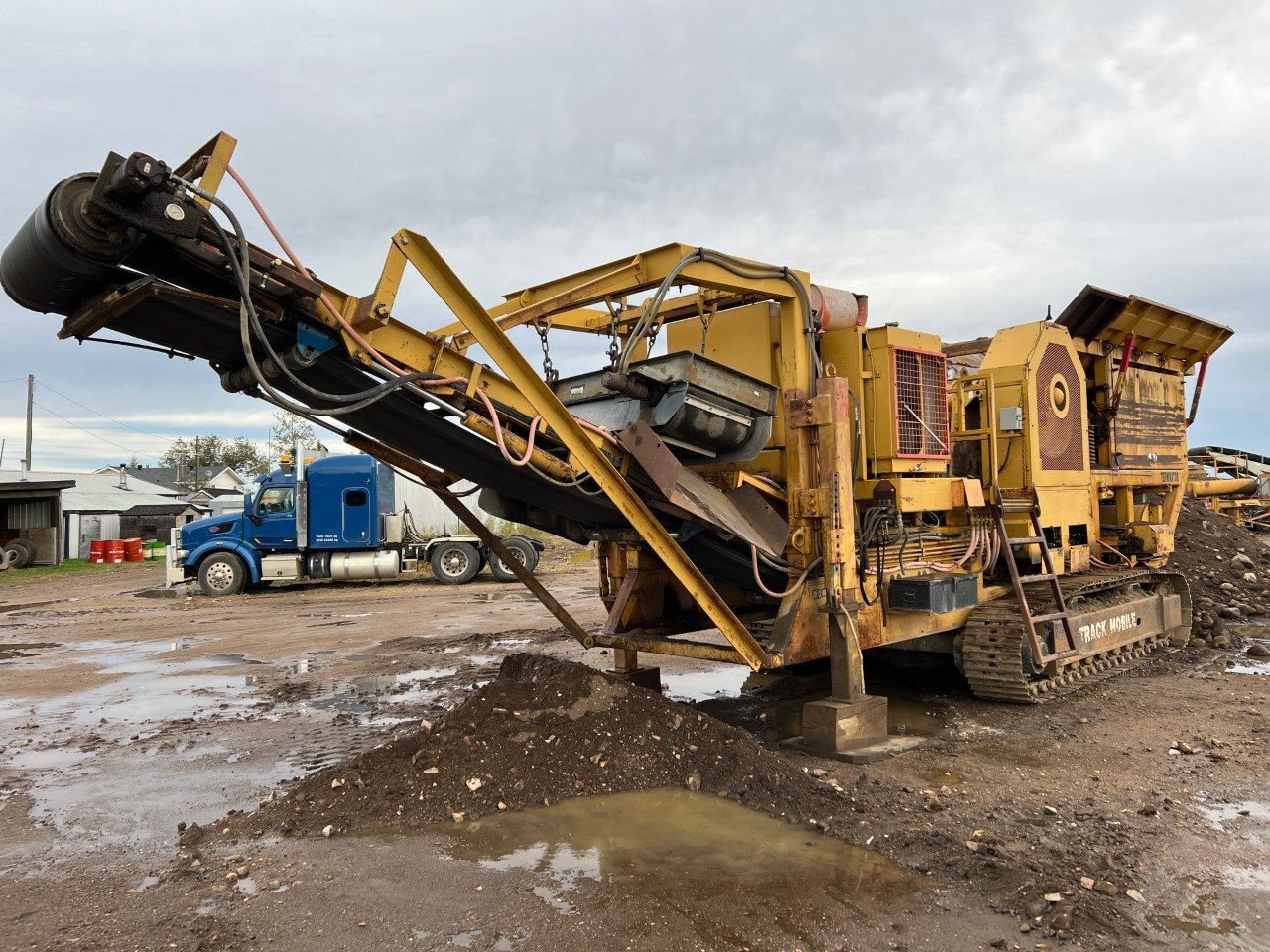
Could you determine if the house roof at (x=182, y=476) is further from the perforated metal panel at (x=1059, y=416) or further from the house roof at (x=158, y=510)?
the perforated metal panel at (x=1059, y=416)

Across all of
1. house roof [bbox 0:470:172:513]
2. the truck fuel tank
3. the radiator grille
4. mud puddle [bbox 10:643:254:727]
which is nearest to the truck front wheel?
the truck fuel tank

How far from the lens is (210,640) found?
40.4 ft

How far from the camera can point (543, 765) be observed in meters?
5.22

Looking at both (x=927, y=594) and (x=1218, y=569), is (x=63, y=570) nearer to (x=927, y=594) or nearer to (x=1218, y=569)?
(x=927, y=594)

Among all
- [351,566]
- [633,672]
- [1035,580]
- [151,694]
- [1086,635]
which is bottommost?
[151,694]

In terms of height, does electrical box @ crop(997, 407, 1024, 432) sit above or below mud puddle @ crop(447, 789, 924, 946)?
above

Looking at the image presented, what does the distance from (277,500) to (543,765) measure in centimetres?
1592

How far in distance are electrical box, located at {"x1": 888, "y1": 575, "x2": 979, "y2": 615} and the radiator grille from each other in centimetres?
94

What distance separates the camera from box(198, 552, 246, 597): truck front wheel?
19.3 m

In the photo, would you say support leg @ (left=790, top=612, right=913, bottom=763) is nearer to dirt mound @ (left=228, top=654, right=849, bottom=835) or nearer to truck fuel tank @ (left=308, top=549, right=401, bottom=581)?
dirt mound @ (left=228, top=654, right=849, bottom=835)

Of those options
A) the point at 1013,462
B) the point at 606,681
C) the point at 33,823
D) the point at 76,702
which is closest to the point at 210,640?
the point at 76,702

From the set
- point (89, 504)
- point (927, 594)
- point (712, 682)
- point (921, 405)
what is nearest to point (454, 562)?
point (712, 682)

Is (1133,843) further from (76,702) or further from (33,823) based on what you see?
(76,702)

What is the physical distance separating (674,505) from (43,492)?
102ft
